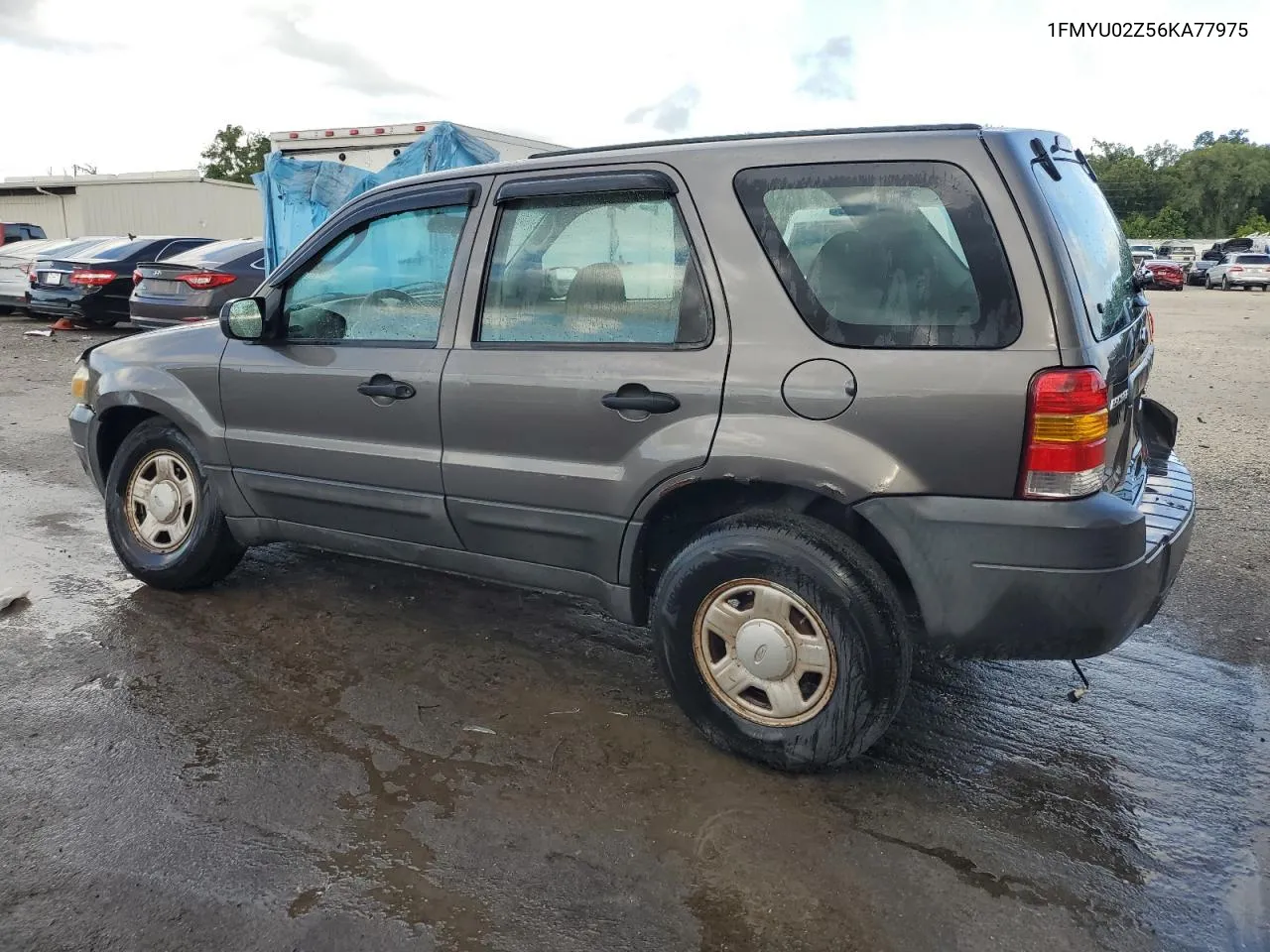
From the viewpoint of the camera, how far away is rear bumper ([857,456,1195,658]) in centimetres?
260

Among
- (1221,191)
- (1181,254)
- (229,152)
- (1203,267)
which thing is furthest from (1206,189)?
(229,152)

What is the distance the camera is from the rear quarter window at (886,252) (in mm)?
2660

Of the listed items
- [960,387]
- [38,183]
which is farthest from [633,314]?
Answer: [38,183]

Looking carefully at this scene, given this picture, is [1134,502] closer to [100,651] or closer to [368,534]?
[368,534]

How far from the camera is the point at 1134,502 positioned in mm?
2918

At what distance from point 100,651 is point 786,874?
2876 mm

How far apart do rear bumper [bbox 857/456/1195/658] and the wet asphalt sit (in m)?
0.55

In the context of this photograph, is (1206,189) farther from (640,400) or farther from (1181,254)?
(640,400)

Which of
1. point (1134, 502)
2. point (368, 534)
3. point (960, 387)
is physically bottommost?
point (368, 534)

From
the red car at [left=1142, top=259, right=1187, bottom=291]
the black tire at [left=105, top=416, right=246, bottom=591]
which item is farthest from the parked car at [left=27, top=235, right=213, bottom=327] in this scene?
the red car at [left=1142, top=259, right=1187, bottom=291]

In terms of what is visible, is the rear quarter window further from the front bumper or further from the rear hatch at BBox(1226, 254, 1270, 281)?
the rear hatch at BBox(1226, 254, 1270, 281)

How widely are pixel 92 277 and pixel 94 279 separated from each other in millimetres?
40

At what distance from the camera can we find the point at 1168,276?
3706 cm

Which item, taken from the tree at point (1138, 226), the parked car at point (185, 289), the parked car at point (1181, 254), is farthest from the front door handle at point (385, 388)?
the tree at point (1138, 226)
